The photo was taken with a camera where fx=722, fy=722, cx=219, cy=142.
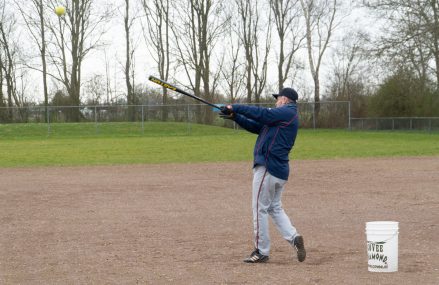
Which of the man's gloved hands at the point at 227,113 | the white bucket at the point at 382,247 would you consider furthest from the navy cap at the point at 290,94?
the white bucket at the point at 382,247

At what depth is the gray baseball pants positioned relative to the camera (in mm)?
7770

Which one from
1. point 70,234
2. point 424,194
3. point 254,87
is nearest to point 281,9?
point 254,87

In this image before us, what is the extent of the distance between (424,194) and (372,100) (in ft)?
116

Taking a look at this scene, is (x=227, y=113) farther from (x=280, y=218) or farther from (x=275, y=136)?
(x=280, y=218)

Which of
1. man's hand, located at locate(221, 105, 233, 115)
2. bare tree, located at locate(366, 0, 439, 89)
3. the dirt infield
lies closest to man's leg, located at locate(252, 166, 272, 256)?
the dirt infield

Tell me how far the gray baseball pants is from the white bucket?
3.30ft

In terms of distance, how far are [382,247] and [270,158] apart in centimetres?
153

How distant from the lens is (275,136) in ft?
25.2

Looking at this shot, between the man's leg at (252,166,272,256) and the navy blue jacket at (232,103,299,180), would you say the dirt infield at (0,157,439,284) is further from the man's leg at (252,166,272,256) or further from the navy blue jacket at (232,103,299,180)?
the navy blue jacket at (232,103,299,180)

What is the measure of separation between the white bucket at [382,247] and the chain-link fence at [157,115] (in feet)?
130

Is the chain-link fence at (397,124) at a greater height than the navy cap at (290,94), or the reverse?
the navy cap at (290,94)

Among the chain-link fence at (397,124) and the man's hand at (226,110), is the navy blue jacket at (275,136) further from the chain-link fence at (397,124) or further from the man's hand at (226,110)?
the chain-link fence at (397,124)

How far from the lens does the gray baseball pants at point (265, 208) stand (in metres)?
7.77

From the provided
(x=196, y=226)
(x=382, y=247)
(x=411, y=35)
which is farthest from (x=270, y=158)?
(x=411, y=35)
